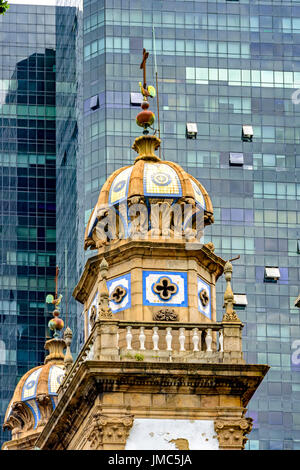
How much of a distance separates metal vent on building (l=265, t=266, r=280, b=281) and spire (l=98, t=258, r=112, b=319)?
89489mm

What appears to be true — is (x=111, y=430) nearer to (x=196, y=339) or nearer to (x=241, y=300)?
(x=196, y=339)

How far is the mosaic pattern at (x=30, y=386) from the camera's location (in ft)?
Result: 227

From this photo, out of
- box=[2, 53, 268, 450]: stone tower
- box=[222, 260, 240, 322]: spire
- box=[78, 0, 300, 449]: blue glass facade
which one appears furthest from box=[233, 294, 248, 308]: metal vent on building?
box=[222, 260, 240, 322]: spire

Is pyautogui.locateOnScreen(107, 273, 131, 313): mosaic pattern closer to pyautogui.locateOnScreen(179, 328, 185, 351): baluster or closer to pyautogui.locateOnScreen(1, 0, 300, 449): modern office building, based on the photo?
pyautogui.locateOnScreen(179, 328, 185, 351): baluster

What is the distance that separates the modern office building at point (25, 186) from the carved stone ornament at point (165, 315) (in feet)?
342

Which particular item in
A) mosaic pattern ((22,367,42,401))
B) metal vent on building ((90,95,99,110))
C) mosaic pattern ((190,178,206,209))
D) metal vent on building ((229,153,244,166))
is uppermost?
metal vent on building ((90,95,99,110))

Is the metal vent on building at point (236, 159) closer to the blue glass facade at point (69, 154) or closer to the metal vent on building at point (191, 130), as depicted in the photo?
the metal vent on building at point (191, 130)

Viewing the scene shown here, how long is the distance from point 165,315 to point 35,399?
22911 millimetres

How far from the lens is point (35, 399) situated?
68.8 m

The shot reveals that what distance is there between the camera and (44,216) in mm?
166750

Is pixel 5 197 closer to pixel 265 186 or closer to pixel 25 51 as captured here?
pixel 25 51

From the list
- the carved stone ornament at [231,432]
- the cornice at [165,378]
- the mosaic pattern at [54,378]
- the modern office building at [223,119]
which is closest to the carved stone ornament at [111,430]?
the cornice at [165,378]

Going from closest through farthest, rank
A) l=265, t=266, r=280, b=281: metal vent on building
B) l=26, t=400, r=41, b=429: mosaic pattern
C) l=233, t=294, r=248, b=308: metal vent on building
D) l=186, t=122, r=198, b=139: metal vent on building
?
l=26, t=400, r=41, b=429: mosaic pattern → l=233, t=294, r=248, b=308: metal vent on building → l=265, t=266, r=280, b=281: metal vent on building → l=186, t=122, r=198, b=139: metal vent on building

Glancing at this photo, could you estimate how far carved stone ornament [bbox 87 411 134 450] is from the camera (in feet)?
145
